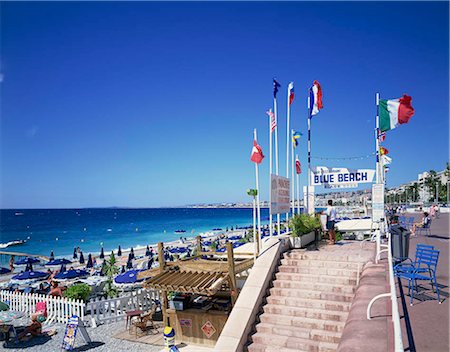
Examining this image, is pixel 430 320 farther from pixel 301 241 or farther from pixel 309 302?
pixel 301 241

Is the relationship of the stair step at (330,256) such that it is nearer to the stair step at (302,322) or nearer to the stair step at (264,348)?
the stair step at (302,322)

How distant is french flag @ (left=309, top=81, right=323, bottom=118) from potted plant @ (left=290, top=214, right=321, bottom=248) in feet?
15.5

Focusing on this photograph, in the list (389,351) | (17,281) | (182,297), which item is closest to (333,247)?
(182,297)

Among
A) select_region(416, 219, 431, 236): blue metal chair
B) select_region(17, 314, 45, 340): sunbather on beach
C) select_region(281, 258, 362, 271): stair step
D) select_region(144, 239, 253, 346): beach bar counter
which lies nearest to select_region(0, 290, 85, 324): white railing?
select_region(17, 314, 45, 340): sunbather on beach

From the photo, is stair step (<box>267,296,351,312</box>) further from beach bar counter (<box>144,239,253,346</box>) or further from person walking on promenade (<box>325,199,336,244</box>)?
person walking on promenade (<box>325,199,336,244</box>)

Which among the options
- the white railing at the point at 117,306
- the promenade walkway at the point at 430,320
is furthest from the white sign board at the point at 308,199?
the white railing at the point at 117,306

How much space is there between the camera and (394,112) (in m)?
10.0

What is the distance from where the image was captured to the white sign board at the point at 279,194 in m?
10.6

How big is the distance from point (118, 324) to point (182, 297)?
3661 mm

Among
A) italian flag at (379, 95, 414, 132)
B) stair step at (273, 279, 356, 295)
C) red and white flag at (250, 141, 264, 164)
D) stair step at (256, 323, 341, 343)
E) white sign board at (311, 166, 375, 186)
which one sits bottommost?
stair step at (256, 323, 341, 343)

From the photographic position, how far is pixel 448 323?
501 centimetres

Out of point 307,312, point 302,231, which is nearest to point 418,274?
point 307,312

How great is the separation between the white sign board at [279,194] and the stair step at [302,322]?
3.08 metres

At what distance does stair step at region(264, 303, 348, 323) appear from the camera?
7719mm
